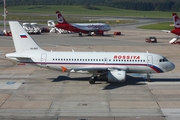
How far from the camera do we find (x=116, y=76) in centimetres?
3953

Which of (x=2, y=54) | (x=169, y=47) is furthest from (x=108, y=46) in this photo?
(x=2, y=54)

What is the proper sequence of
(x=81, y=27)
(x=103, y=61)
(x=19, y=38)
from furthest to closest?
1. (x=81, y=27)
2. (x=19, y=38)
3. (x=103, y=61)

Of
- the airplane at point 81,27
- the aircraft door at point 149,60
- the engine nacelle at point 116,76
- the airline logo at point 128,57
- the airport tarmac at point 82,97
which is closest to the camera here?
the airport tarmac at point 82,97

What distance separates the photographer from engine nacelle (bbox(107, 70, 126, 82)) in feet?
129

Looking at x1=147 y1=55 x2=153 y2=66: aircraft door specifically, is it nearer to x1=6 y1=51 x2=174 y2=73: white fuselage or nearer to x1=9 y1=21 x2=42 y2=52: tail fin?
x1=6 y1=51 x2=174 y2=73: white fuselage

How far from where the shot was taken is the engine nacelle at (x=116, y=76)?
39.4 meters

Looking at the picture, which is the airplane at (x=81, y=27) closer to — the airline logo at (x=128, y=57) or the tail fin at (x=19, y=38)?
the tail fin at (x=19, y=38)

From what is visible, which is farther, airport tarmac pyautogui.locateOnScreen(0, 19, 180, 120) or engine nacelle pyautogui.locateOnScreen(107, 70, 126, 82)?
engine nacelle pyautogui.locateOnScreen(107, 70, 126, 82)

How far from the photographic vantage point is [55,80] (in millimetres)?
42938

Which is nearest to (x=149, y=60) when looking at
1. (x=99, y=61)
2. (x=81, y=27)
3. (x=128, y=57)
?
(x=128, y=57)

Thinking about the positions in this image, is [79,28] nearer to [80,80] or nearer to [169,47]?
[169,47]

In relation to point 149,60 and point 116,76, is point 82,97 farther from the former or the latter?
point 149,60

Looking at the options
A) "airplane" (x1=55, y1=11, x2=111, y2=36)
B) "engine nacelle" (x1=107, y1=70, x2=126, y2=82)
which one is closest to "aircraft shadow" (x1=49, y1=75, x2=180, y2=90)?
"engine nacelle" (x1=107, y1=70, x2=126, y2=82)

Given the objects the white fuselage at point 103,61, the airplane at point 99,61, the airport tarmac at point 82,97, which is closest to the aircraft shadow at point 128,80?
the airport tarmac at point 82,97
